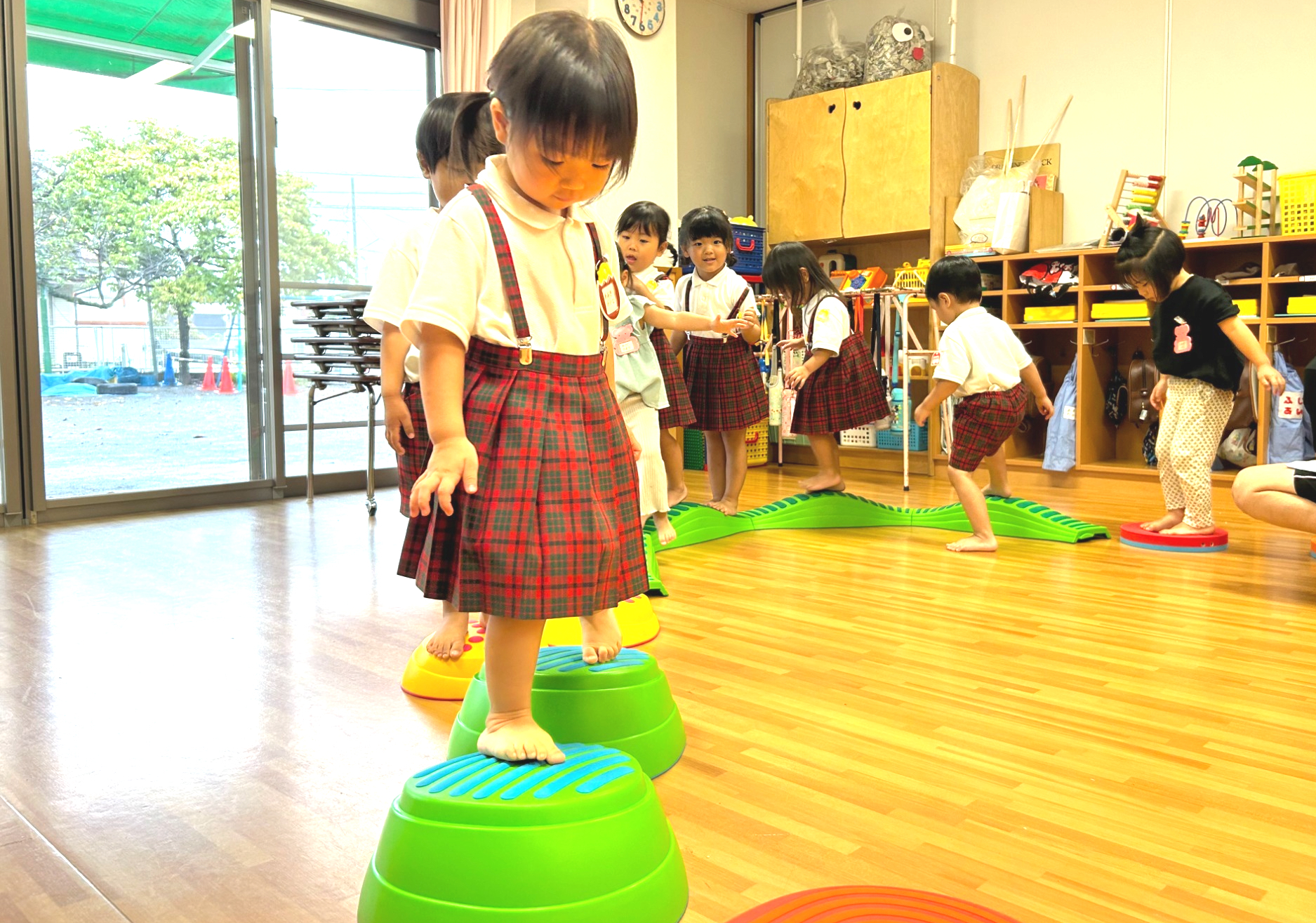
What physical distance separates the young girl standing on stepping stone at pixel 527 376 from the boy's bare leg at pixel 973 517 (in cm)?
211

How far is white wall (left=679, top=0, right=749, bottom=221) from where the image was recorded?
239 inches

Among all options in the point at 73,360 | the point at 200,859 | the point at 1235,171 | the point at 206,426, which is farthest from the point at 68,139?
the point at 1235,171

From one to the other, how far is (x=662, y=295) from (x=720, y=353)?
1.40 ft

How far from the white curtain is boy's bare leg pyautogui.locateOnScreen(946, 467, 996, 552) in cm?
293

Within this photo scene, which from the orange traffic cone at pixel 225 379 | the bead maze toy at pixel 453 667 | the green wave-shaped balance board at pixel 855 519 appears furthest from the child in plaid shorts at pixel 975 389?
the orange traffic cone at pixel 225 379

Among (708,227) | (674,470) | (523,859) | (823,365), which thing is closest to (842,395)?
(823,365)

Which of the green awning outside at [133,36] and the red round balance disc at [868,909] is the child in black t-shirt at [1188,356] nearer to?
the red round balance disc at [868,909]

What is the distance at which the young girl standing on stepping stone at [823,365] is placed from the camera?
3672 mm

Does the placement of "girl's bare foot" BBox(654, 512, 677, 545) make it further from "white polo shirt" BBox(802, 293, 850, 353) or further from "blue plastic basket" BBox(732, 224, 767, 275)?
"blue plastic basket" BBox(732, 224, 767, 275)

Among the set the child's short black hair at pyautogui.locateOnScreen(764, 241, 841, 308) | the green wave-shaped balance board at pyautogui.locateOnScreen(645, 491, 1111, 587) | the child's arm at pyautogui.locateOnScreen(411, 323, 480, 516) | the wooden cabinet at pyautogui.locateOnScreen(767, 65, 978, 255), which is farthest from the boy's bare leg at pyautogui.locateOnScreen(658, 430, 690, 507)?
the child's arm at pyautogui.locateOnScreen(411, 323, 480, 516)

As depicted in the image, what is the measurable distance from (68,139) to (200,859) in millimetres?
3678

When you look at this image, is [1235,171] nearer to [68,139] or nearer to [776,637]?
[776,637]

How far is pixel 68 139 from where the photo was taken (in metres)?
4.01

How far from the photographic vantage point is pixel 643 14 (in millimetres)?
5227
